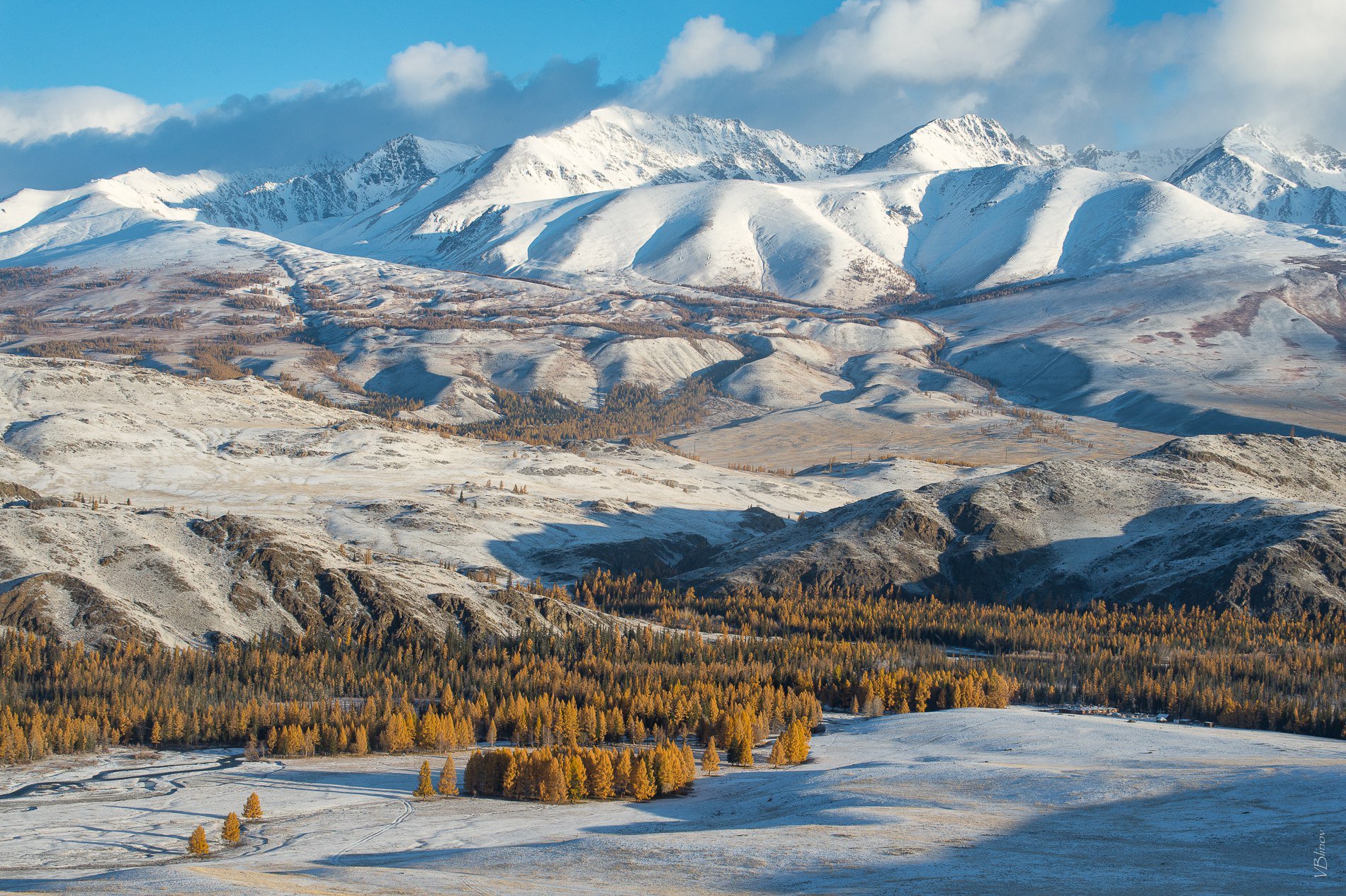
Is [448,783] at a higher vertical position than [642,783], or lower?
lower

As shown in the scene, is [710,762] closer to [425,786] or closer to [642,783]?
[642,783]

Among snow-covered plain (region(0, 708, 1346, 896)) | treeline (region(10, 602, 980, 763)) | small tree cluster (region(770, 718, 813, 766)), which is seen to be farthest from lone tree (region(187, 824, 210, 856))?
small tree cluster (region(770, 718, 813, 766))

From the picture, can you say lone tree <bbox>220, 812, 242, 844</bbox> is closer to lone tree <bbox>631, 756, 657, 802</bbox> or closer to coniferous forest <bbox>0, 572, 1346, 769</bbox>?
coniferous forest <bbox>0, 572, 1346, 769</bbox>

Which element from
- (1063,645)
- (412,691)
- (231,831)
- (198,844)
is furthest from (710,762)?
(1063,645)

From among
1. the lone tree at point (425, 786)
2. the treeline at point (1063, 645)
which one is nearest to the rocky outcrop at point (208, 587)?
the treeline at point (1063, 645)

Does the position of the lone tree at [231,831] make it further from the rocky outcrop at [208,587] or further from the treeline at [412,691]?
the rocky outcrop at [208,587]

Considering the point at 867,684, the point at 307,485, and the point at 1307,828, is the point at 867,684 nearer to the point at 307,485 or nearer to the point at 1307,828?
the point at 1307,828

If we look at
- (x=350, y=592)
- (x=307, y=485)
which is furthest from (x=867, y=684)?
(x=307, y=485)

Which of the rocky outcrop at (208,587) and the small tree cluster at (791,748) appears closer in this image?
the small tree cluster at (791,748)
